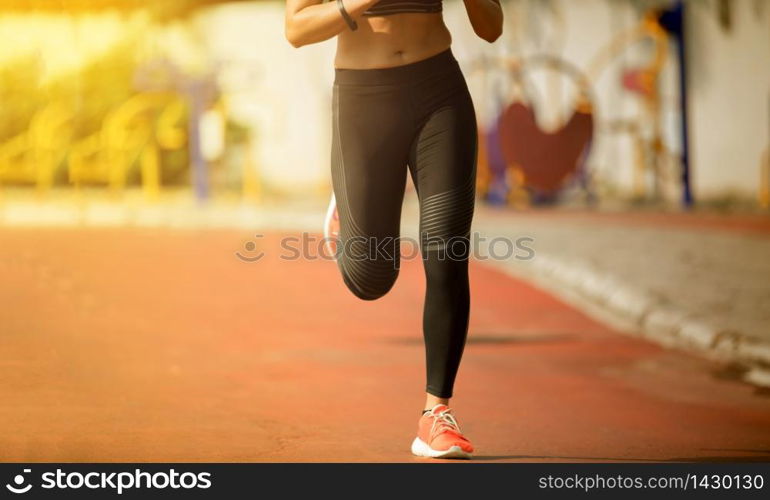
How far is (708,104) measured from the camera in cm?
2352

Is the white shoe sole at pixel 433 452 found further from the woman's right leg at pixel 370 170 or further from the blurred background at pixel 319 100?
the blurred background at pixel 319 100

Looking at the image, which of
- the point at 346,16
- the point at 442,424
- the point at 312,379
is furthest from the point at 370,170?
the point at 312,379

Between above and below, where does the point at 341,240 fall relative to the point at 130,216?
above

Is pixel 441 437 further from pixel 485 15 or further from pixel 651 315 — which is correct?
pixel 651 315

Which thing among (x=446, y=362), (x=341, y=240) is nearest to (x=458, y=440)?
(x=446, y=362)

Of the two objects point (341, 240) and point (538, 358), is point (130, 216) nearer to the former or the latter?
point (538, 358)

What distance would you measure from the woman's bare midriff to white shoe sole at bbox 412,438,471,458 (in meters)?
1.37

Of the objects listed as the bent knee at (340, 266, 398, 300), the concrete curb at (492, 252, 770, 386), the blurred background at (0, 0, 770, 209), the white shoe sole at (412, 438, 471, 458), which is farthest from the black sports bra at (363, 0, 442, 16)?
the blurred background at (0, 0, 770, 209)

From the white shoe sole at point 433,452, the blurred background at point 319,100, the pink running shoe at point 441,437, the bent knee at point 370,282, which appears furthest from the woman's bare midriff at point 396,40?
the blurred background at point 319,100

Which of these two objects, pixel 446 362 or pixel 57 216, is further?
pixel 57 216

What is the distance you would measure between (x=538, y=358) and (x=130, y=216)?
39.0 ft

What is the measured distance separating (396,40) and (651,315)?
4912 millimetres

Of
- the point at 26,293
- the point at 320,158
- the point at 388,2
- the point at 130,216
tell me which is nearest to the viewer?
the point at 388,2

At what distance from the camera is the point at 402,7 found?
5.19 meters
